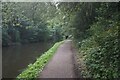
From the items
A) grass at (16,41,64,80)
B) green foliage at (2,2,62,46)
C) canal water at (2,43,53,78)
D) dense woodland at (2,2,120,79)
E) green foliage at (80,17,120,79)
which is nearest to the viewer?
green foliage at (80,17,120,79)

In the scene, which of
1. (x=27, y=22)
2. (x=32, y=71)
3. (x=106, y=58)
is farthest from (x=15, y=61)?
(x=27, y=22)

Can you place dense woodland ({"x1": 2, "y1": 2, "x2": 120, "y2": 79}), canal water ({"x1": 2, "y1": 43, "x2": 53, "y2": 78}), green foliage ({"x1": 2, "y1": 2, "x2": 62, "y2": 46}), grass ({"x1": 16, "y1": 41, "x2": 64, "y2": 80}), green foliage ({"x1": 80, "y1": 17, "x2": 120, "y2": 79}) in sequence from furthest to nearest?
1. canal water ({"x1": 2, "y1": 43, "x2": 53, "y2": 78})
2. green foliage ({"x1": 2, "y1": 2, "x2": 62, "y2": 46})
3. grass ({"x1": 16, "y1": 41, "x2": 64, "y2": 80})
4. dense woodland ({"x1": 2, "y1": 2, "x2": 120, "y2": 79})
5. green foliage ({"x1": 80, "y1": 17, "x2": 120, "y2": 79})

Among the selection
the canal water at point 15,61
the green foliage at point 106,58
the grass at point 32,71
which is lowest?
the canal water at point 15,61

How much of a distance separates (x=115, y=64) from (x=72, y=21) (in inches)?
549

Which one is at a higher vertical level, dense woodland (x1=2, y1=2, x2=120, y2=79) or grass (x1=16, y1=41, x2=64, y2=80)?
dense woodland (x1=2, y1=2, x2=120, y2=79)

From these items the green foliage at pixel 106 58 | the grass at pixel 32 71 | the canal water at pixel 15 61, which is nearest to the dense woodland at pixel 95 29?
the green foliage at pixel 106 58

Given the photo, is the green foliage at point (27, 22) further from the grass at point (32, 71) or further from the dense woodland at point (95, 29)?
the grass at point (32, 71)

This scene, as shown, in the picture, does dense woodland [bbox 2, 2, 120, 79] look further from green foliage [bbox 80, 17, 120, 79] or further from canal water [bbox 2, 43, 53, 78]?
canal water [bbox 2, 43, 53, 78]

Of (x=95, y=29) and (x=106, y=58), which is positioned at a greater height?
(x=95, y=29)

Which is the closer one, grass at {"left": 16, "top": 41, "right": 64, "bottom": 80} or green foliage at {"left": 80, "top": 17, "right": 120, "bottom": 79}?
green foliage at {"left": 80, "top": 17, "right": 120, "bottom": 79}

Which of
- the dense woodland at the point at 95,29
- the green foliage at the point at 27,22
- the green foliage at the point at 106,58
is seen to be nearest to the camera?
the green foliage at the point at 106,58

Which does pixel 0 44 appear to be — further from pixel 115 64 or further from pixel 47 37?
pixel 115 64

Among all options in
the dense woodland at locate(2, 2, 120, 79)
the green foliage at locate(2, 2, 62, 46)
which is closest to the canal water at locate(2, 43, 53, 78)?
the green foliage at locate(2, 2, 62, 46)

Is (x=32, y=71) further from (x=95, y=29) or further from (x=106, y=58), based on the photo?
(x=106, y=58)
